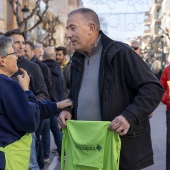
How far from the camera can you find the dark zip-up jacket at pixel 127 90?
3.04 meters

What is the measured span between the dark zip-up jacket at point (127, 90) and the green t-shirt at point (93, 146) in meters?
0.11

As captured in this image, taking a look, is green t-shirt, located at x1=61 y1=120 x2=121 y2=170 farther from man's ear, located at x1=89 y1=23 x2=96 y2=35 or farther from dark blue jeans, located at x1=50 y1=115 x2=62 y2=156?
dark blue jeans, located at x1=50 y1=115 x2=62 y2=156

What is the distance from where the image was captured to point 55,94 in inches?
287

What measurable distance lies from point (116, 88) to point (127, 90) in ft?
0.34

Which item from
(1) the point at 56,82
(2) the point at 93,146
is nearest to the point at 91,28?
(2) the point at 93,146

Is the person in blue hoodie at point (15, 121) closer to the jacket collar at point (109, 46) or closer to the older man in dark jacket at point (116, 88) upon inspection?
the older man in dark jacket at point (116, 88)

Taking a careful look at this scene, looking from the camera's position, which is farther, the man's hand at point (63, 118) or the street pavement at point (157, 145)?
the street pavement at point (157, 145)

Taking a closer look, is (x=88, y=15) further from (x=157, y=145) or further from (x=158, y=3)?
(x=158, y=3)

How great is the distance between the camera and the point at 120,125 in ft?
9.61

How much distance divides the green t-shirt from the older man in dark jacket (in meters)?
0.09

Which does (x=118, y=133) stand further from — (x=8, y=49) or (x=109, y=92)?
(x=8, y=49)

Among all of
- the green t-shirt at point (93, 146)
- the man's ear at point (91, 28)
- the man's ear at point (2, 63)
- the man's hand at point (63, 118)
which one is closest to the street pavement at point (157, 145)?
the man's hand at point (63, 118)

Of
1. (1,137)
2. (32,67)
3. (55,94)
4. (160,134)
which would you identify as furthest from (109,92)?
(160,134)

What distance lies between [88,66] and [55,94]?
13.3ft
